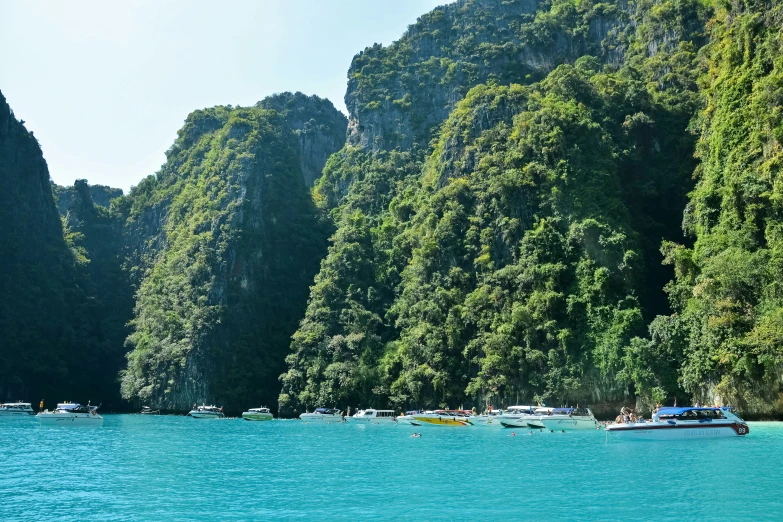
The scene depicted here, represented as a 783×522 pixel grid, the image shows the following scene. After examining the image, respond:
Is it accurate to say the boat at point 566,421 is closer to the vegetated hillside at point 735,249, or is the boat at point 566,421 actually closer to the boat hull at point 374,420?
the vegetated hillside at point 735,249

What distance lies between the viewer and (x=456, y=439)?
46.9m

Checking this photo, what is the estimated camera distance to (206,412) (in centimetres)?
8188

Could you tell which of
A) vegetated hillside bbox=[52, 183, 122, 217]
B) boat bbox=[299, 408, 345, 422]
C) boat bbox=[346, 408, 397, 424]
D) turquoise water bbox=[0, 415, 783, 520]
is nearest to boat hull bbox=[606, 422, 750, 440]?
turquoise water bbox=[0, 415, 783, 520]

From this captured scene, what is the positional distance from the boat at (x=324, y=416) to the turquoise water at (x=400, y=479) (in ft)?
87.4

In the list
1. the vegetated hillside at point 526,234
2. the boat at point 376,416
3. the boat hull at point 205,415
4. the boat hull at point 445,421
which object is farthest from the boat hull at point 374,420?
the boat hull at point 205,415

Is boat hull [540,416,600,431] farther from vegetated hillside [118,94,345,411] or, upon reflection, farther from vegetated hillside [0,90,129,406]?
vegetated hillside [0,90,129,406]

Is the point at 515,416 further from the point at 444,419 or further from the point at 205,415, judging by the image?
the point at 205,415

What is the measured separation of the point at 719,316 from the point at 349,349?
41765mm

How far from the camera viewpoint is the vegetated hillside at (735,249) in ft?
157

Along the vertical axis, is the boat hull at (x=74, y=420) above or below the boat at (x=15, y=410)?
below

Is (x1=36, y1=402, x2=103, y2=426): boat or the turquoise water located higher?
(x1=36, y1=402, x2=103, y2=426): boat

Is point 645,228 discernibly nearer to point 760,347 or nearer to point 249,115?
point 760,347

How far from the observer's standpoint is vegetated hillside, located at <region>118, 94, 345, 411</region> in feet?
301

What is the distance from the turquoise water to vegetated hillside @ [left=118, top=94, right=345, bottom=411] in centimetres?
4475
